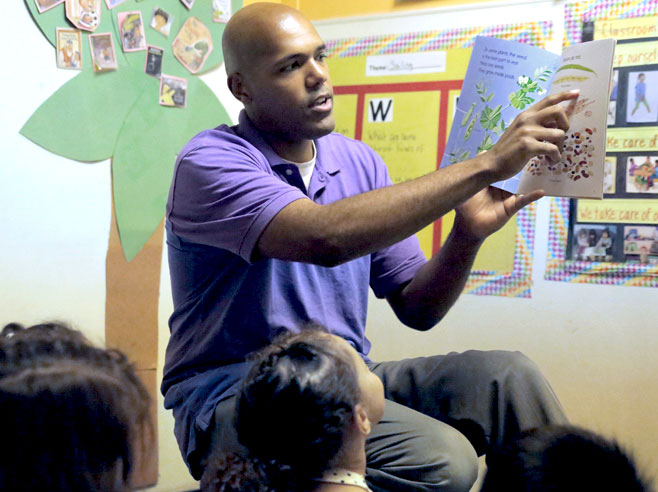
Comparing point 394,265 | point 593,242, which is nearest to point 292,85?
point 394,265

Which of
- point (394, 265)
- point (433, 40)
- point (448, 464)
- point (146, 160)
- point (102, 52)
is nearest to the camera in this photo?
point (448, 464)

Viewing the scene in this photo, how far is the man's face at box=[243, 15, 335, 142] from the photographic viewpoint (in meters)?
1.30

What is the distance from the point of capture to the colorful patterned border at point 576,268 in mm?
1949

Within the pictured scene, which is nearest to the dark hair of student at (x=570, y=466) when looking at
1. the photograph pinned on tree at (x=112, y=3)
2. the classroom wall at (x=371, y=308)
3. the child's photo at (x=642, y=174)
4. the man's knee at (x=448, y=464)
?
the man's knee at (x=448, y=464)

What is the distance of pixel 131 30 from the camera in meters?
1.86

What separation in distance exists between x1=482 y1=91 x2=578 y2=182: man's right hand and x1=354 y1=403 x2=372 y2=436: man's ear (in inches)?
15.4

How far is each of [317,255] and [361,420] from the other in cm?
24

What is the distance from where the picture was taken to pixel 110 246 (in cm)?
183

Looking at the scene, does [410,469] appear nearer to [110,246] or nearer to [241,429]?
[241,429]

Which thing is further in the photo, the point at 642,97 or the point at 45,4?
the point at 642,97

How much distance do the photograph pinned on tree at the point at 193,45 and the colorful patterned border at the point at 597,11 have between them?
100 cm

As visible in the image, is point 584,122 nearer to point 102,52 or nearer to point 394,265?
point 394,265

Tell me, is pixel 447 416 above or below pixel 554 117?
below

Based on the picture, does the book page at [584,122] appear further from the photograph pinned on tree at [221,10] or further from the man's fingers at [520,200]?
the photograph pinned on tree at [221,10]
